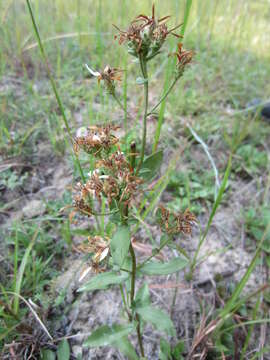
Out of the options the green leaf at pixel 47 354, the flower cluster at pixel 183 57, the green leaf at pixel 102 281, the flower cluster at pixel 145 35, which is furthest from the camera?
the green leaf at pixel 47 354

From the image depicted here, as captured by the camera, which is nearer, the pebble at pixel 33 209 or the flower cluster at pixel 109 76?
the flower cluster at pixel 109 76

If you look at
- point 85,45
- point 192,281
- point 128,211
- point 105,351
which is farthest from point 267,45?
point 105,351

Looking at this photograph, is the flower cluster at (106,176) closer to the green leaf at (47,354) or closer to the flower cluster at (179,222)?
the flower cluster at (179,222)

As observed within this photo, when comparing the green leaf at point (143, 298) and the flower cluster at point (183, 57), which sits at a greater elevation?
the flower cluster at point (183, 57)

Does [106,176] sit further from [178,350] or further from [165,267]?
[178,350]

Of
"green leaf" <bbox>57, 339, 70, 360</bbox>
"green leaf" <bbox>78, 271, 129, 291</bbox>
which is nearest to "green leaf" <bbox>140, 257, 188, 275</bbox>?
"green leaf" <bbox>78, 271, 129, 291</bbox>

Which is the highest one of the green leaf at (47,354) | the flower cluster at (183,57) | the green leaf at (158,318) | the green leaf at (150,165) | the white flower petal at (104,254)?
the flower cluster at (183,57)

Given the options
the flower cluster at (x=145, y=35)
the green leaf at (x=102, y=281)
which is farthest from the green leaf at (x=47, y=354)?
the flower cluster at (x=145, y=35)

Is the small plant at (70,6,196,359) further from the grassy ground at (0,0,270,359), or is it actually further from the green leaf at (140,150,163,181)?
the grassy ground at (0,0,270,359)
